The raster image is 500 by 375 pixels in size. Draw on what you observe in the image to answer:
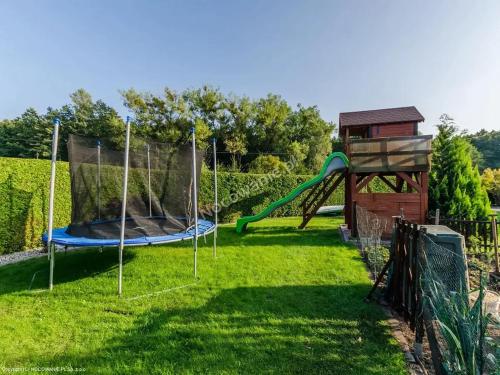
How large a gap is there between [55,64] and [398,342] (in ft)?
49.7

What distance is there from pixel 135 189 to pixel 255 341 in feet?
12.5

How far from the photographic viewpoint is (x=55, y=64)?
11086mm

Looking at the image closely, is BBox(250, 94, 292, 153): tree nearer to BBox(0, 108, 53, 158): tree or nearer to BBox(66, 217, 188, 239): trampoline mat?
BBox(66, 217, 188, 239): trampoline mat

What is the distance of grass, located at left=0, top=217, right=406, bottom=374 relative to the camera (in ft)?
7.04

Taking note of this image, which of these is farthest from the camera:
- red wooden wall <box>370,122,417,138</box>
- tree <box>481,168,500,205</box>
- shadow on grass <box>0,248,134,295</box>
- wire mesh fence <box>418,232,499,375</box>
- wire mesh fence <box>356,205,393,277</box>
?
tree <box>481,168,500,205</box>

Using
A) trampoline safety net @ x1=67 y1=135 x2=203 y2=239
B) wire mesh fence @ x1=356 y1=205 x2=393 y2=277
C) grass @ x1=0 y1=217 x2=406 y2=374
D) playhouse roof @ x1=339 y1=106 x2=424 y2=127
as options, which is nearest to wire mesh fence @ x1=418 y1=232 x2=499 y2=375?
grass @ x1=0 y1=217 x2=406 y2=374

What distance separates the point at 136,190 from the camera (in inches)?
197

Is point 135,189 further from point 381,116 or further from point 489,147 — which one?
point 489,147

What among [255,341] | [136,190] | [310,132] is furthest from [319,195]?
[310,132]

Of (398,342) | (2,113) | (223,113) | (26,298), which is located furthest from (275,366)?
(2,113)

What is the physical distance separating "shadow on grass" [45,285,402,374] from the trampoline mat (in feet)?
6.05

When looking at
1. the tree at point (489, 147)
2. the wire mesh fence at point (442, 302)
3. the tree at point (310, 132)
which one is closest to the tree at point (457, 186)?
the wire mesh fence at point (442, 302)

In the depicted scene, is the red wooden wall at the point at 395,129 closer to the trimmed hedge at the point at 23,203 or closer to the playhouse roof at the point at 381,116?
the playhouse roof at the point at 381,116

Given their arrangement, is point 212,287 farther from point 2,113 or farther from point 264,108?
point 2,113
